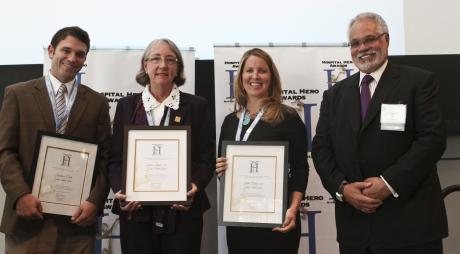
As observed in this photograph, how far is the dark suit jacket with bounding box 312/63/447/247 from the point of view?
2264mm

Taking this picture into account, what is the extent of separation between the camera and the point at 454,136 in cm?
403

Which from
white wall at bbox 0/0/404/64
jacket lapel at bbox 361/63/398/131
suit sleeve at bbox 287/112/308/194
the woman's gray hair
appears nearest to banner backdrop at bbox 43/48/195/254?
white wall at bbox 0/0/404/64

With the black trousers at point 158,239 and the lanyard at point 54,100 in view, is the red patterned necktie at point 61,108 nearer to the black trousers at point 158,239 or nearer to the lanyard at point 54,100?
the lanyard at point 54,100

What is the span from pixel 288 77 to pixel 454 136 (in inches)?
63.1

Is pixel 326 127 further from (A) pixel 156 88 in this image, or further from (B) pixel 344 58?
(B) pixel 344 58

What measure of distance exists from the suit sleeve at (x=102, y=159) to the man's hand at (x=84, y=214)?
0.03 m

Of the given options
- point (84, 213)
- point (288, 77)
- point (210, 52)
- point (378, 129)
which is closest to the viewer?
point (378, 129)

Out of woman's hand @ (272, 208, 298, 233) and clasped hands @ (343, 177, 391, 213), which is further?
woman's hand @ (272, 208, 298, 233)

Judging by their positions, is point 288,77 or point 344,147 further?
point 288,77

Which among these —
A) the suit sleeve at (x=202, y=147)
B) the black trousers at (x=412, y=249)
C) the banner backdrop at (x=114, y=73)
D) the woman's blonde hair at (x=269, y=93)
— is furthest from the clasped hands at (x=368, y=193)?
the banner backdrop at (x=114, y=73)

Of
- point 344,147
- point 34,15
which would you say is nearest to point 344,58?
point 344,147

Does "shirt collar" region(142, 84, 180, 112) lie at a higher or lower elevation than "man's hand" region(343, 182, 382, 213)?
higher

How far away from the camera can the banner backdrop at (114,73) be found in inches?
147

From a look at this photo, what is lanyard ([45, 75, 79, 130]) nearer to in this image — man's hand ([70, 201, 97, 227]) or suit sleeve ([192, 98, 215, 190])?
man's hand ([70, 201, 97, 227])
